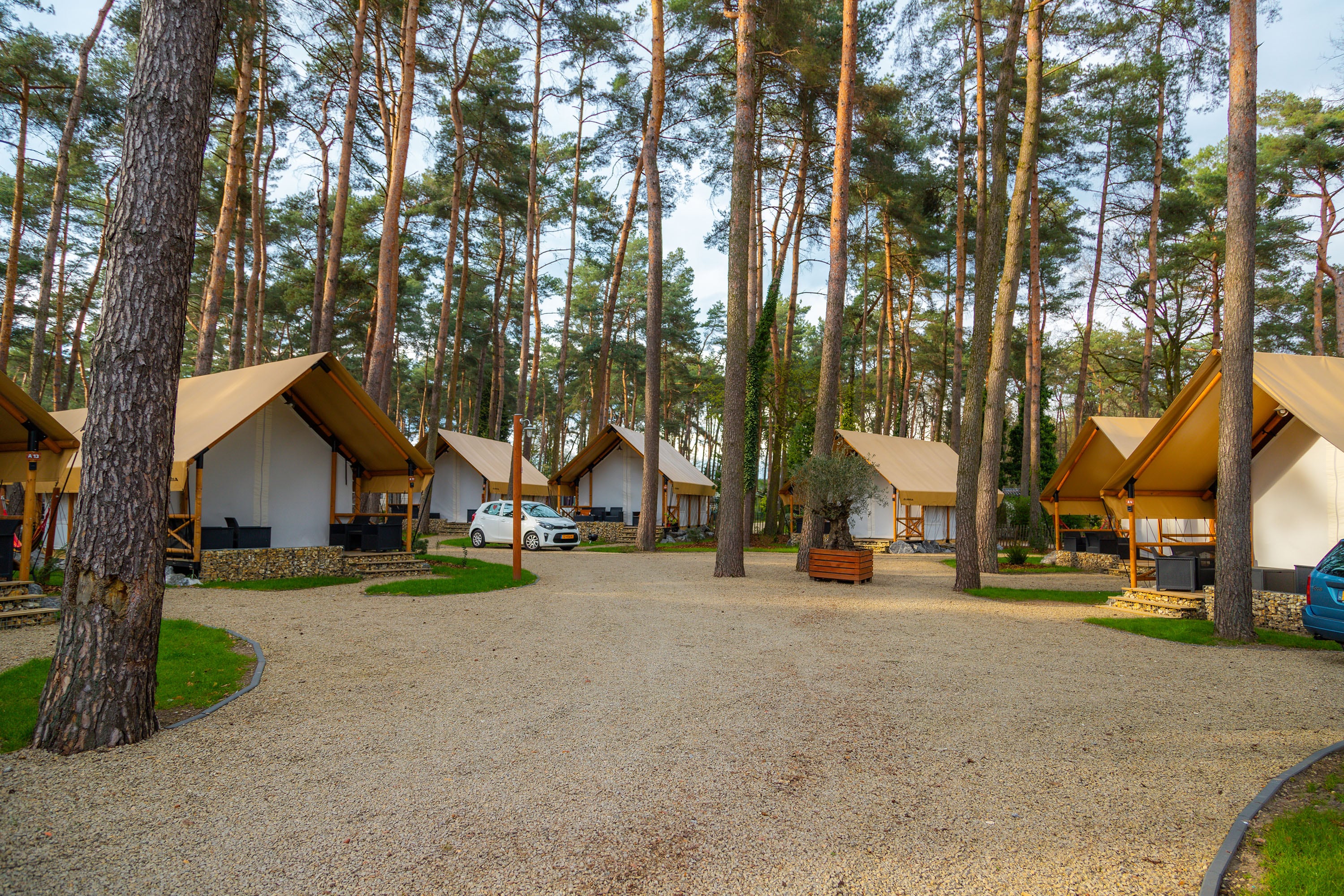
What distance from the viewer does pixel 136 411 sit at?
4.08m

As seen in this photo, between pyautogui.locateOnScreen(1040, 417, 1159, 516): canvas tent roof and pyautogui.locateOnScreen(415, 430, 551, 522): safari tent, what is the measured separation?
1723 cm

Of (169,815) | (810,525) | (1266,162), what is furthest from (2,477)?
(1266,162)

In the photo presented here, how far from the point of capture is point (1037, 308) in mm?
20734

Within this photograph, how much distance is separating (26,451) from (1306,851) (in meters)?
13.2

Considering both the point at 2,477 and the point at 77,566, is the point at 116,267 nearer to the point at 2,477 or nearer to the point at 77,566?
the point at 77,566

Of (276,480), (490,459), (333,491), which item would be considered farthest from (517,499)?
(490,459)

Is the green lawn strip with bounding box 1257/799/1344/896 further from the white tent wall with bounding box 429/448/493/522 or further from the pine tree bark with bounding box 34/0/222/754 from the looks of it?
the white tent wall with bounding box 429/448/493/522

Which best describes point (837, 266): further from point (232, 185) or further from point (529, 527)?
point (232, 185)

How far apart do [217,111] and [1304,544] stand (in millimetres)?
21482

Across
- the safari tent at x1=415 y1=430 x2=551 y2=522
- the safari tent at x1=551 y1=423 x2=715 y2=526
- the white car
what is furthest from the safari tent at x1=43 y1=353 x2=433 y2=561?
the safari tent at x1=415 y1=430 x2=551 y2=522

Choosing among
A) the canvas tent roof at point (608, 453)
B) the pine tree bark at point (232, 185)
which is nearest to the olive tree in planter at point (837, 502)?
the canvas tent roof at point (608, 453)

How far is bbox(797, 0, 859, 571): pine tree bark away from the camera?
13.3 metres

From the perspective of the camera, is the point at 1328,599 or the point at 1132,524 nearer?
the point at 1328,599

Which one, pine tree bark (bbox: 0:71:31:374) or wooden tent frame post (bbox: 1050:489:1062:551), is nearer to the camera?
pine tree bark (bbox: 0:71:31:374)
